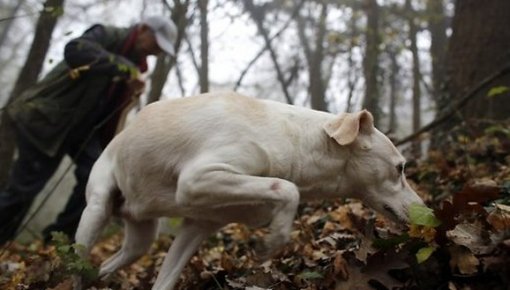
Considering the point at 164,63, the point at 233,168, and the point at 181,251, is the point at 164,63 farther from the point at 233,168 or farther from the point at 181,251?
the point at 233,168

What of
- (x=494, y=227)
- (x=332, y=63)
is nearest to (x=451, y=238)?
(x=494, y=227)

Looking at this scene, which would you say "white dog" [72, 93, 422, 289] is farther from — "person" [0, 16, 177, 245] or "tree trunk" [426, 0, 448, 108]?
"tree trunk" [426, 0, 448, 108]

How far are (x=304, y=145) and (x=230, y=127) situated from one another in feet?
1.63

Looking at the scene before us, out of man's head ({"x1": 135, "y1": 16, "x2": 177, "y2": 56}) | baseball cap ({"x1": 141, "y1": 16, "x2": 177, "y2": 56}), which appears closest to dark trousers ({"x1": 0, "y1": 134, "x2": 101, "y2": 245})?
man's head ({"x1": 135, "y1": 16, "x2": 177, "y2": 56})

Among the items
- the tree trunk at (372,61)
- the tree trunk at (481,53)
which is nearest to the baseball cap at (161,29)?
the tree trunk at (481,53)

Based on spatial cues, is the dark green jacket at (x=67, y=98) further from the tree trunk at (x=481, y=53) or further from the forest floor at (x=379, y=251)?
the tree trunk at (x=481, y=53)

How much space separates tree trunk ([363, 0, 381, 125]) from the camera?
33.7 ft

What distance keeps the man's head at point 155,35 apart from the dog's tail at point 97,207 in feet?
7.51

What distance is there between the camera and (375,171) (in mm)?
3516

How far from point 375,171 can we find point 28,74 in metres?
4.47

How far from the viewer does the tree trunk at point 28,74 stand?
5836mm

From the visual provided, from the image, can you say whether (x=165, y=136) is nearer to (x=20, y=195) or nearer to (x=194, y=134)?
(x=194, y=134)

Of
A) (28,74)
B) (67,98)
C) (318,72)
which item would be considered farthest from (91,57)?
(318,72)

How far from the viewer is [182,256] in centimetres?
362
